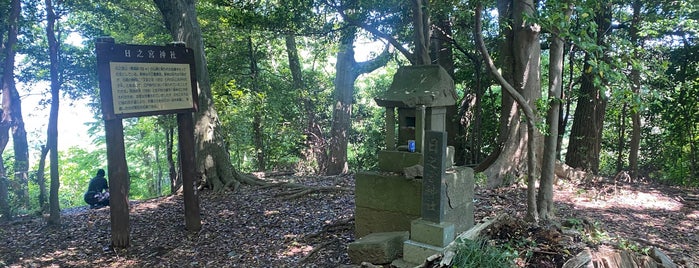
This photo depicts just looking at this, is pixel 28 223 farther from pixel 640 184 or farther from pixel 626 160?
pixel 626 160

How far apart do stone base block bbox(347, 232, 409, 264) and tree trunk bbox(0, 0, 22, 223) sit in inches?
296

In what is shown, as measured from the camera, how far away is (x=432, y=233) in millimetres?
4332

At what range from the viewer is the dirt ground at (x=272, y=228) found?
18.4ft

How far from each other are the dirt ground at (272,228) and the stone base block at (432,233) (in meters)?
0.76

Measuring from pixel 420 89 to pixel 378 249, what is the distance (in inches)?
78.1

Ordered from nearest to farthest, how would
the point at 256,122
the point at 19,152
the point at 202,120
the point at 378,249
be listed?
the point at 378,249, the point at 202,120, the point at 19,152, the point at 256,122

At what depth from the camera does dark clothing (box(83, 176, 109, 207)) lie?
9.06 m

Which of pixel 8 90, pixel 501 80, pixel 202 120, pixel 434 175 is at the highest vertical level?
pixel 8 90

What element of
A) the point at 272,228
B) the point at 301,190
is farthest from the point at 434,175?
the point at 301,190

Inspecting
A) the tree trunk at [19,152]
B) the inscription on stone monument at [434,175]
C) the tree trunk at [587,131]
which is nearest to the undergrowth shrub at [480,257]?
the inscription on stone monument at [434,175]

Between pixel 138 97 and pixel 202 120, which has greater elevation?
pixel 138 97

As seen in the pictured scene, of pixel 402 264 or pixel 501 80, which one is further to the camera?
pixel 501 80

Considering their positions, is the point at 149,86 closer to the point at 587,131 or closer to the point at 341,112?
the point at 341,112

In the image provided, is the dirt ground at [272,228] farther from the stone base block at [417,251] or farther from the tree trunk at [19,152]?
the tree trunk at [19,152]
